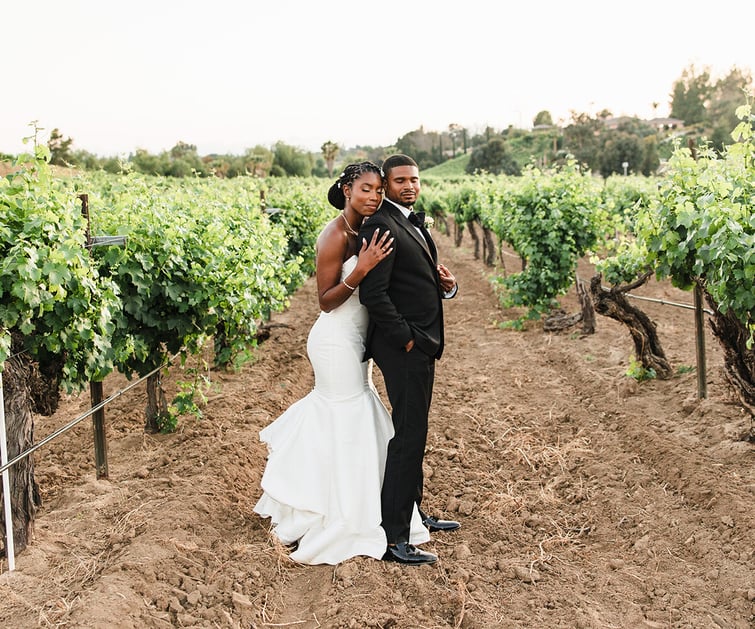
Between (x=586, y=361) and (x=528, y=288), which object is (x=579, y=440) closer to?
(x=586, y=361)

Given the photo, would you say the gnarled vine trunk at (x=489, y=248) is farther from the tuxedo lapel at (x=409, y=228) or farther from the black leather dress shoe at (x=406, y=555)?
the black leather dress shoe at (x=406, y=555)

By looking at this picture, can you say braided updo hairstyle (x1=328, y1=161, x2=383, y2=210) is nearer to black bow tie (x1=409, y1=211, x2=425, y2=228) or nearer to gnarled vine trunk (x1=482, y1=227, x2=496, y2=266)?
black bow tie (x1=409, y1=211, x2=425, y2=228)

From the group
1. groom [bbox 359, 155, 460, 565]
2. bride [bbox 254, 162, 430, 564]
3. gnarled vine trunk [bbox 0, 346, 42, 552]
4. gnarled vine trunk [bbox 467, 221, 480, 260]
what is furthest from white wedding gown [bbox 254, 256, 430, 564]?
gnarled vine trunk [bbox 467, 221, 480, 260]

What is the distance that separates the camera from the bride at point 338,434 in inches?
158

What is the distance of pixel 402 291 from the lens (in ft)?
13.1

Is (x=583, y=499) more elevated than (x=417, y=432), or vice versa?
(x=417, y=432)

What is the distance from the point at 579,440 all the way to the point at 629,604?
248 cm

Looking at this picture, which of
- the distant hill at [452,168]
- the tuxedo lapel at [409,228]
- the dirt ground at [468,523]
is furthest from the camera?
the distant hill at [452,168]

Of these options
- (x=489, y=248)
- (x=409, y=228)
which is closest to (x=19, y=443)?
(x=409, y=228)

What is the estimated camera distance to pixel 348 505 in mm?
4078

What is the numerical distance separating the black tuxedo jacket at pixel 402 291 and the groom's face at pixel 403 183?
7 cm

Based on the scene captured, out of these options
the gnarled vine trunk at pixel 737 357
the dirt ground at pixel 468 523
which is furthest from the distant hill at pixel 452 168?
the gnarled vine trunk at pixel 737 357

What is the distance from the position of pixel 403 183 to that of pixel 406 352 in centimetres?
90

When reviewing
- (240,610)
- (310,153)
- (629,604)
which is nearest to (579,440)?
(629,604)
